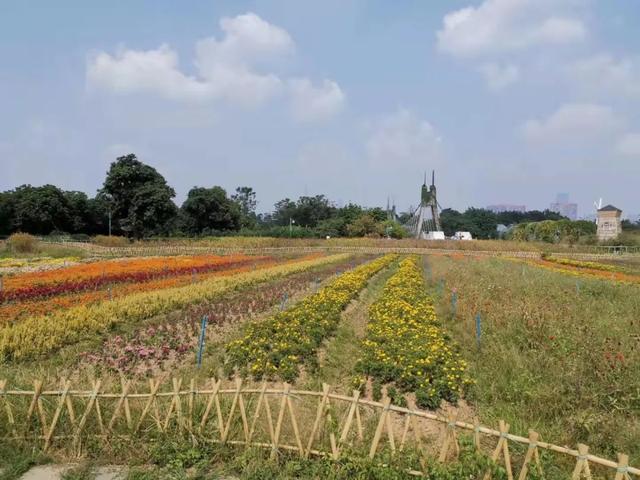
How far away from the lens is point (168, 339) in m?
9.89

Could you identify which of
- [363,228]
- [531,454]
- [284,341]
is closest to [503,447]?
[531,454]

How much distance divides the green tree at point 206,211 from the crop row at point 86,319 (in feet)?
151

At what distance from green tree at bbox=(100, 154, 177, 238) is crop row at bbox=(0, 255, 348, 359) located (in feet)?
126

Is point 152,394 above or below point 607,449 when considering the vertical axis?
above

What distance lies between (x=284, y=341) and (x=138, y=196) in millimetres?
48547

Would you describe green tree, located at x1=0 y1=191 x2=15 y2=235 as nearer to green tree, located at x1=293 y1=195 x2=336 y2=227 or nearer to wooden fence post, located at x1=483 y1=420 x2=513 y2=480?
green tree, located at x1=293 y1=195 x2=336 y2=227

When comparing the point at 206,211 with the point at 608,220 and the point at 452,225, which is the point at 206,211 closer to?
the point at 608,220

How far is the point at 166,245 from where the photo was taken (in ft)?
149

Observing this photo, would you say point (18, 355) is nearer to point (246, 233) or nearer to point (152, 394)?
point (152, 394)

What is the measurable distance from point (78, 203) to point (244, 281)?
5680cm

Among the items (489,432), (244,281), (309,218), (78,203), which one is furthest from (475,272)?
Result: (309,218)

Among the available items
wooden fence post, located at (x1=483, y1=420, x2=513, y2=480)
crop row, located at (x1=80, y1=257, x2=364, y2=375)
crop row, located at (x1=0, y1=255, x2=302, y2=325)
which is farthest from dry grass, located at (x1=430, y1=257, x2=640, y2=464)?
crop row, located at (x1=0, y1=255, x2=302, y2=325)

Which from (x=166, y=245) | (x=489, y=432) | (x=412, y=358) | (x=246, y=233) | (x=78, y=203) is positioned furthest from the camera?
(x=78, y=203)

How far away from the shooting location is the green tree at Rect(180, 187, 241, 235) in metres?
61.2
